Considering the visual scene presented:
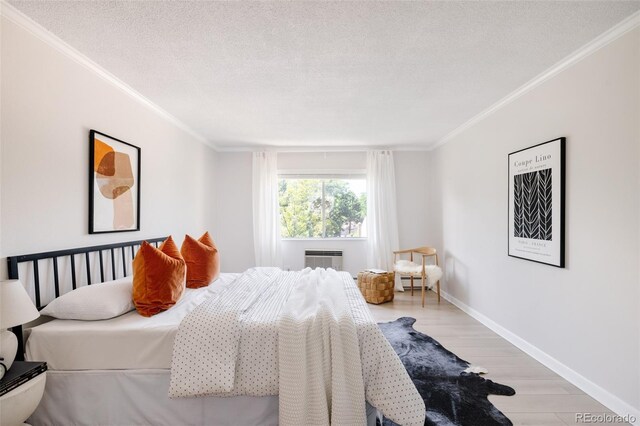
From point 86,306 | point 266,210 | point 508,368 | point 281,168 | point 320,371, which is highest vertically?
point 281,168

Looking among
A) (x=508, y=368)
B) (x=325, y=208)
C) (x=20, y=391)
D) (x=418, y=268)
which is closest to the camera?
(x=20, y=391)

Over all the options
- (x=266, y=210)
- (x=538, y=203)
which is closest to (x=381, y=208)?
(x=266, y=210)

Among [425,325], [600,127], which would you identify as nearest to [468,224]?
[425,325]

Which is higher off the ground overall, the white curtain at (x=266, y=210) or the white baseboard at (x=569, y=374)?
the white curtain at (x=266, y=210)

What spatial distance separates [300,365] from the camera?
1778 mm

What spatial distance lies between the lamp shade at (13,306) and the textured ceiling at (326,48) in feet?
5.40

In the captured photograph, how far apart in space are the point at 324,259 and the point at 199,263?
2949 mm

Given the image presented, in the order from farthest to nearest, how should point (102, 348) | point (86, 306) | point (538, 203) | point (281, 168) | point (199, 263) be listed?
point (281, 168), point (199, 263), point (538, 203), point (86, 306), point (102, 348)

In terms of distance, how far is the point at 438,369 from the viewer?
271cm

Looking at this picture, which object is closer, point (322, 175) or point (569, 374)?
point (569, 374)

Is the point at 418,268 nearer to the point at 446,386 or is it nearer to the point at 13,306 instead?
the point at 446,386

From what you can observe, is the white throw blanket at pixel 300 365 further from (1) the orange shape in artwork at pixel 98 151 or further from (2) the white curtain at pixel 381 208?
(2) the white curtain at pixel 381 208

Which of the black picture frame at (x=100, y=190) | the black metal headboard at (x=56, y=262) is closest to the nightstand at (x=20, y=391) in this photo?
the black metal headboard at (x=56, y=262)

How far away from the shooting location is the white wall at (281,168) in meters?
5.74
